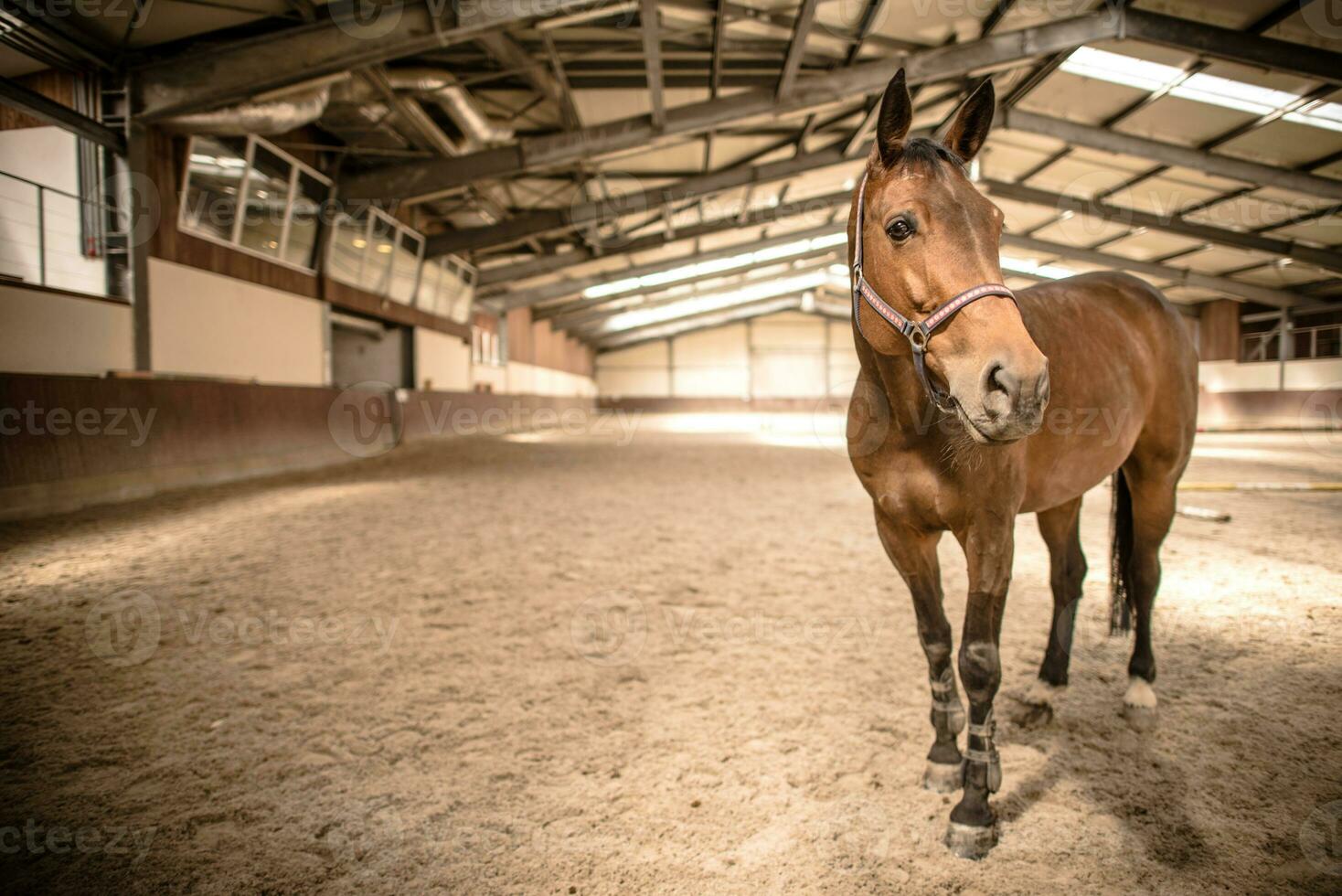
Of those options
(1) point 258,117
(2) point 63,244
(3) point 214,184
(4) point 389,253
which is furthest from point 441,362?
(2) point 63,244

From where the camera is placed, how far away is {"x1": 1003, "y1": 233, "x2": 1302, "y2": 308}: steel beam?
18.2m

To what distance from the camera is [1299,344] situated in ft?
64.3

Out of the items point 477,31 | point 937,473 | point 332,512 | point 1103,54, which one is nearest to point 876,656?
point 937,473

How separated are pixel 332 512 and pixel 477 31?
18.0ft

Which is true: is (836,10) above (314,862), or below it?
above

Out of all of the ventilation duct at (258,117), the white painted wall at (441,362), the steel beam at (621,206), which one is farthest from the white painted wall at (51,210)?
the white painted wall at (441,362)

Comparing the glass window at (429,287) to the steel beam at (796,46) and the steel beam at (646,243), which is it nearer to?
the steel beam at (646,243)

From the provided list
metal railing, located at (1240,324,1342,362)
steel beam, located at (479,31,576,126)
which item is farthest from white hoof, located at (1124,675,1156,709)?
metal railing, located at (1240,324,1342,362)

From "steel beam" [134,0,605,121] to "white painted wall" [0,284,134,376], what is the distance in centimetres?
236

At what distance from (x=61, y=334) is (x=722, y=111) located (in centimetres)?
889

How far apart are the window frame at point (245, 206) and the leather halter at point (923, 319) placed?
29.2ft

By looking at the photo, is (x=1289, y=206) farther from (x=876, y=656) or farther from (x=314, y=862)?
(x=314, y=862)

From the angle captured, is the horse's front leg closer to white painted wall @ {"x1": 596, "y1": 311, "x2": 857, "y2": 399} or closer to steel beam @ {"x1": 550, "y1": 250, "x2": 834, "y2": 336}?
steel beam @ {"x1": 550, "y1": 250, "x2": 834, "y2": 336}

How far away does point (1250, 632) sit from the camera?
102 inches
